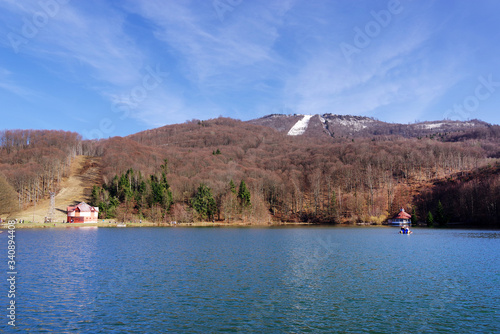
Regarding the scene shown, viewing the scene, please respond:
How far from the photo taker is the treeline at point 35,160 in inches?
4697

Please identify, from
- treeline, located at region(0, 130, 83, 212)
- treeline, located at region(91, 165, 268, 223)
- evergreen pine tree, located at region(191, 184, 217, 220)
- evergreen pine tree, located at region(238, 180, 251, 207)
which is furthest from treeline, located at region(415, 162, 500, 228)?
treeline, located at region(0, 130, 83, 212)

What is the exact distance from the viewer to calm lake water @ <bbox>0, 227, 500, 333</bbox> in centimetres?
1792

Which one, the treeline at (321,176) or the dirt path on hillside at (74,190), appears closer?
the dirt path on hillside at (74,190)

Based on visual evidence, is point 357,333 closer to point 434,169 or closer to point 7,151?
point 434,169

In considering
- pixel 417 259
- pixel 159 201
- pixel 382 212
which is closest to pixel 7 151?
Answer: pixel 159 201

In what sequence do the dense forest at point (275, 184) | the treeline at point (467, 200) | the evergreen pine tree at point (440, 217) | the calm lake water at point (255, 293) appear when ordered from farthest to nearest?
the dense forest at point (275, 184) → the evergreen pine tree at point (440, 217) → the treeline at point (467, 200) → the calm lake water at point (255, 293)

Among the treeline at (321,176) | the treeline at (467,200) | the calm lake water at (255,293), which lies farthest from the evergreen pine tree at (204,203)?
the calm lake water at (255,293)

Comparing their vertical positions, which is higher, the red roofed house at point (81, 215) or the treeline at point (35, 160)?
the treeline at point (35, 160)

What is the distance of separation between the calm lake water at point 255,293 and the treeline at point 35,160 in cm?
7707

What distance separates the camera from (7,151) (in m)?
167

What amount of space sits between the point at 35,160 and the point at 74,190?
25.6 meters

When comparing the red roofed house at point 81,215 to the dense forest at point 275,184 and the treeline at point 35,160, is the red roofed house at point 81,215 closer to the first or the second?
the dense forest at point 275,184

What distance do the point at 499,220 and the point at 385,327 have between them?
4288 inches

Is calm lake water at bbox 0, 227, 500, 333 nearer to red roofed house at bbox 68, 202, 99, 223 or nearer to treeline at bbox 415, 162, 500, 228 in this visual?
red roofed house at bbox 68, 202, 99, 223
